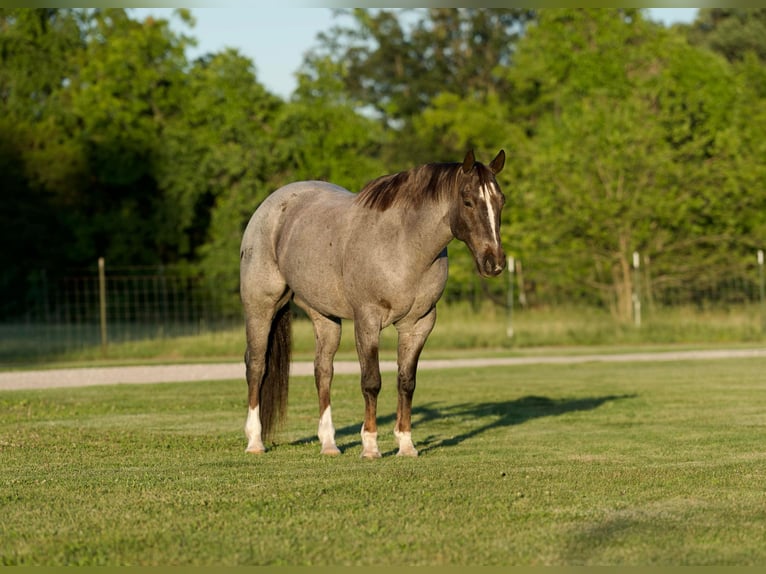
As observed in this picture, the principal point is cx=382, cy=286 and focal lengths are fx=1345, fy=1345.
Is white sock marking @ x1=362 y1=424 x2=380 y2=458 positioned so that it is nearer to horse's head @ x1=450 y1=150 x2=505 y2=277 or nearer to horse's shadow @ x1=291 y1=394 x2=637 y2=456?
horse's shadow @ x1=291 y1=394 x2=637 y2=456

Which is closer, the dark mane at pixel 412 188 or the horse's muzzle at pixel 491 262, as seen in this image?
the horse's muzzle at pixel 491 262

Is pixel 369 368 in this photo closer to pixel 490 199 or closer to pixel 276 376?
pixel 276 376

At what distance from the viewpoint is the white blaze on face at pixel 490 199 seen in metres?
9.95

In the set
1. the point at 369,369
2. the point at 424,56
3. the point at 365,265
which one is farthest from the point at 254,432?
the point at 424,56

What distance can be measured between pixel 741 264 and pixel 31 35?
1173 inches

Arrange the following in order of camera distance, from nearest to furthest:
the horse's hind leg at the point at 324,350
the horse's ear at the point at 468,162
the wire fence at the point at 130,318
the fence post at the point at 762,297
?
the horse's ear at the point at 468,162, the horse's hind leg at the point at 324,350, the wire fence at the point at 130,318, the fence post at the point at 762,297

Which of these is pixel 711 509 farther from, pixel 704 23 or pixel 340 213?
pixel 704 23

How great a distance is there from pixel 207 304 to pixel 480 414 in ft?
69.4

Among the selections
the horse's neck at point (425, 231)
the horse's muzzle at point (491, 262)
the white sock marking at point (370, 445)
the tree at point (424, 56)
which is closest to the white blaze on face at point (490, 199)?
the horse's muzzle at point (491, 262)

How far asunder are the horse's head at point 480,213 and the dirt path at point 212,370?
37.9ft

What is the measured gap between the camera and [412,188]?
10617 mm

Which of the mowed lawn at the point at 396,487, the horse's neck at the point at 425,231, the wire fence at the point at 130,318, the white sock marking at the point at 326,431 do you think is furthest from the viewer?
the wire fence at the point at 130,318

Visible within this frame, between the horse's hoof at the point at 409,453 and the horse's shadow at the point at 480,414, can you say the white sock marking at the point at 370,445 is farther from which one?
the horse's shadow at the point at 480,414

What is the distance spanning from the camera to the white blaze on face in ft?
32.6
